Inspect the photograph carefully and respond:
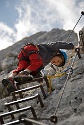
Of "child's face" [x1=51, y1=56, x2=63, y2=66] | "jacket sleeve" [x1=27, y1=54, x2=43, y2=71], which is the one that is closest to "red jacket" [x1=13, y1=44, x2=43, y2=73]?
"jacket sleeve" [x1=27, y1=54, x2=43, y2=71]

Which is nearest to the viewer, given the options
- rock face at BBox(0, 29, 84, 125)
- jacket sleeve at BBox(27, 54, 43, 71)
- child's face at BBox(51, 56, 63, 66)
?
rock face at BBox(0, 29, 84, 125)

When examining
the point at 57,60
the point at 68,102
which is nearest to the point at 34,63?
the point at 57,60

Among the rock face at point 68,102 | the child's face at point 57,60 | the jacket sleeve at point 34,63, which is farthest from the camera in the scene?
the child's face at point 57,60

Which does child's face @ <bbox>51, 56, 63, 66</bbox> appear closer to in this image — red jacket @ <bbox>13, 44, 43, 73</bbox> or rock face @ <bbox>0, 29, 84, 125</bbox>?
rock face @ <bbox>0, 29, 84, 125</bbox>

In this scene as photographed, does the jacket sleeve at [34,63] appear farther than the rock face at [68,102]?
Yes

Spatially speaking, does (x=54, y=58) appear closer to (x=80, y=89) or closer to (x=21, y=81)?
(x=21, y=81)

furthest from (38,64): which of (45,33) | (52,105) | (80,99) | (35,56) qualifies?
(45,33)

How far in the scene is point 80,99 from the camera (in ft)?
27.8

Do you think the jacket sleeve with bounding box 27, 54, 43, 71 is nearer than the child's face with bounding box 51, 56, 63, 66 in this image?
Yes

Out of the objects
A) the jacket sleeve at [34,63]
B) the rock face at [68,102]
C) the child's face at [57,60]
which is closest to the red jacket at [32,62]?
the jacket sleeve at [34,63]

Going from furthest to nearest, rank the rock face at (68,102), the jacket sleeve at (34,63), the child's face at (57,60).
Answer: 1. the child's face at (57,60)
2. the jacket sleeve at (34,63)
3. the rock face at (68,102)

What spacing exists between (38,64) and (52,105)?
3100mm

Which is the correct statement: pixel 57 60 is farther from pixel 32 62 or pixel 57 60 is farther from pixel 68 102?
pixel 68 102

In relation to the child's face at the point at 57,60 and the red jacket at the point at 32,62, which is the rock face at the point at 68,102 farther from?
the red jacket at the point at 32,62
